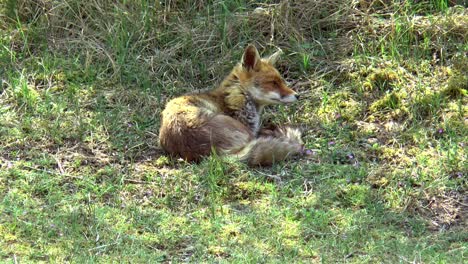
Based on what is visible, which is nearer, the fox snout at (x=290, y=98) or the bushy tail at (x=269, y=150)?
the bushy tail at (x=269, y=150)

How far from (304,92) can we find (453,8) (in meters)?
1.98

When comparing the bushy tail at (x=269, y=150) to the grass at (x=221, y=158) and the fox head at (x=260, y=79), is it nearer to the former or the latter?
the grass at (x=221, y=158)

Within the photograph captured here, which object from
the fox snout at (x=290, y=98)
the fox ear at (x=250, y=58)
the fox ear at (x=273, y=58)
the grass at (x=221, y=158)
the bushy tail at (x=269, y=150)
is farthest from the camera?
the fox ear at (x=273, y=58)

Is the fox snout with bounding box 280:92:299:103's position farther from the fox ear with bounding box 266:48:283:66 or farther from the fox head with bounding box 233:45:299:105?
the fox ear with bounding box 266:48:283:66

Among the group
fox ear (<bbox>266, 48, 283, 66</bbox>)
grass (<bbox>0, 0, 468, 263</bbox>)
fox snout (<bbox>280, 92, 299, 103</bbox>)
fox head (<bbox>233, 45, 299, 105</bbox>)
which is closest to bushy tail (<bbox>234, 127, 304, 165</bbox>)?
grass (<bbox>0, 0, 468, 263</bbox>)

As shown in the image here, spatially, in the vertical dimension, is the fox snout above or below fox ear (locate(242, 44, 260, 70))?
below

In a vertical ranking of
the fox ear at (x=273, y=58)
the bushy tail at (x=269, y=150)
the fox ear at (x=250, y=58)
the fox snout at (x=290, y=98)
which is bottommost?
the bushy tail at (x=269, y=150)

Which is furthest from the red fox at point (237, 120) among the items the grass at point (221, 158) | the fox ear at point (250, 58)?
the grass at point (221, 158)

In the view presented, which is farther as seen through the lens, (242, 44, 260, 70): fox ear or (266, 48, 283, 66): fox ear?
(266, 48, 283, 66): fox ear

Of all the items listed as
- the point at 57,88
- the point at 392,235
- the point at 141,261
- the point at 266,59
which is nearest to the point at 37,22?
the point at 57,88

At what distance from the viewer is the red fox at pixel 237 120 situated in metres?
7.26

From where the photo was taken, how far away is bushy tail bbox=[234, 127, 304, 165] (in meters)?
7.22

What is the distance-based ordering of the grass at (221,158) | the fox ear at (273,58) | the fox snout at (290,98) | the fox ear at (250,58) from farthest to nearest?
1. the fox ear at (273,58)
2. the fox ear at (250,58)
3. the fox snout at (290,98)
4. the grass at (221,158)

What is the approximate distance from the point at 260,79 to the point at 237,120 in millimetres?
548
